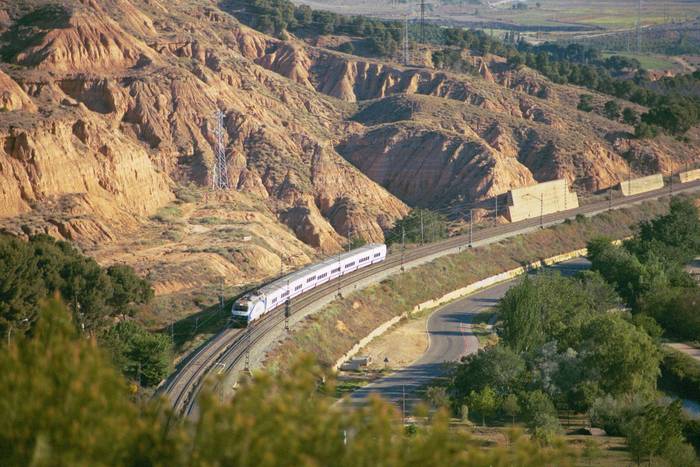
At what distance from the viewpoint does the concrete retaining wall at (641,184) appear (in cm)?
11462

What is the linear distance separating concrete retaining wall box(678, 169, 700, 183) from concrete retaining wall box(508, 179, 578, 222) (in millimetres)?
19256

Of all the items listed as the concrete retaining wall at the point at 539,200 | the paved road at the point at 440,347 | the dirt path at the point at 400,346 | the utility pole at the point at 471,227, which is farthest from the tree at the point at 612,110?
the dirt path at the point at 400,346

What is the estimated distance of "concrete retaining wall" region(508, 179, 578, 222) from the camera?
10306 cm

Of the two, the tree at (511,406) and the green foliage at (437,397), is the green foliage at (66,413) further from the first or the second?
the tree at (511,406)

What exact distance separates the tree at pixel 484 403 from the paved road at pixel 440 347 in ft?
11.0

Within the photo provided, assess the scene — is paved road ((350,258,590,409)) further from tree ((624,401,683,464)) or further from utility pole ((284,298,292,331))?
tree ((624,401,683,464))


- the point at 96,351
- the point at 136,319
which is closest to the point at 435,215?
the point at 136,319

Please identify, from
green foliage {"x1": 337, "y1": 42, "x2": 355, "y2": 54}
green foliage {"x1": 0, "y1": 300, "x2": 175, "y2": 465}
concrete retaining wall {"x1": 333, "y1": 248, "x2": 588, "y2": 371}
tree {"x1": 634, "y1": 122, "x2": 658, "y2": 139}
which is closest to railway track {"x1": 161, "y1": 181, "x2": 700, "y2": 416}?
concrete retaining wall {"x1": 333, "y1": 248, "x2": 588, "y2": 371}

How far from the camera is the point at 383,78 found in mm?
135375

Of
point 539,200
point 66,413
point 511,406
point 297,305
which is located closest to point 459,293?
point 297,305

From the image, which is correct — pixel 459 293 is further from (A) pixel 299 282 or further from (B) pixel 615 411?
(B) pixel 615 411

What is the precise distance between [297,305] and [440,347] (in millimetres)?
9380

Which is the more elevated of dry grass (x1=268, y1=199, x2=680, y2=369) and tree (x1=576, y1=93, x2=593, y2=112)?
tree (x1=576, y1=93, x2=593, y2=112)

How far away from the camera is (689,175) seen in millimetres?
123812
